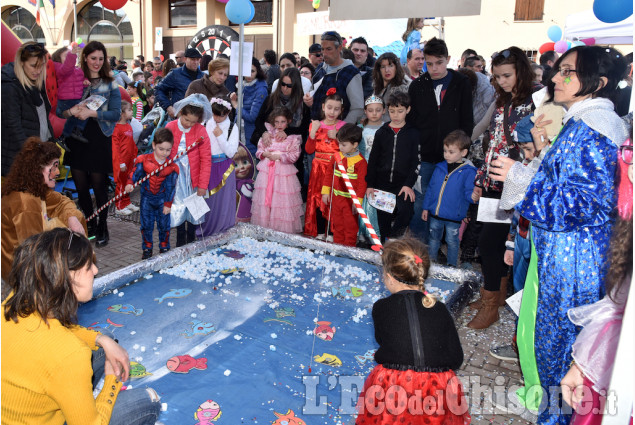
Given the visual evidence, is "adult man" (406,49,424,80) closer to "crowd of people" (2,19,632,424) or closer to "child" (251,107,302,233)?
"crowd of people" (2,19,632,424)

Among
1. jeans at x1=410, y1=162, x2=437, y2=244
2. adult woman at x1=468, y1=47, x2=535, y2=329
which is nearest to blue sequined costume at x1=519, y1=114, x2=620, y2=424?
adult woman at x1=468, y1=47, x2=535, y2=329

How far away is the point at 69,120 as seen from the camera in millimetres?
5500

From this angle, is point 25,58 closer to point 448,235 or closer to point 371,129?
point 371,129

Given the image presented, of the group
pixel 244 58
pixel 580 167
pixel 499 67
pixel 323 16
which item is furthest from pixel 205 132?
pixel 323 16

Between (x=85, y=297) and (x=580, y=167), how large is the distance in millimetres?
2258

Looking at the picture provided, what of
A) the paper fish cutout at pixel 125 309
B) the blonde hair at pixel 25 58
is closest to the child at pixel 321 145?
the paper fish cutout at pixel 125 309

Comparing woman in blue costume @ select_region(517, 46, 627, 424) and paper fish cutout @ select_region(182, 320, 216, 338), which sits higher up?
woman in blue costume @ select_region(517, 46, 627, 424)

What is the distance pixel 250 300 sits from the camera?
418 cm

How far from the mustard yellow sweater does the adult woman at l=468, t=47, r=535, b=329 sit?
2.98 m

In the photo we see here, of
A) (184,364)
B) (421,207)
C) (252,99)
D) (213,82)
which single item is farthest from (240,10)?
(184,364)

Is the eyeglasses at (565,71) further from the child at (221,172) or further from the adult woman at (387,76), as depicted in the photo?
the child at (221,172)

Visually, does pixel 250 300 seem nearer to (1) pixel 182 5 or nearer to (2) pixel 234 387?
(2) pixel 234 387

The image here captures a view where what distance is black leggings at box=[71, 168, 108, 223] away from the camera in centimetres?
562

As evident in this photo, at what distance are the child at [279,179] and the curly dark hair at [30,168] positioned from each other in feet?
8.67
